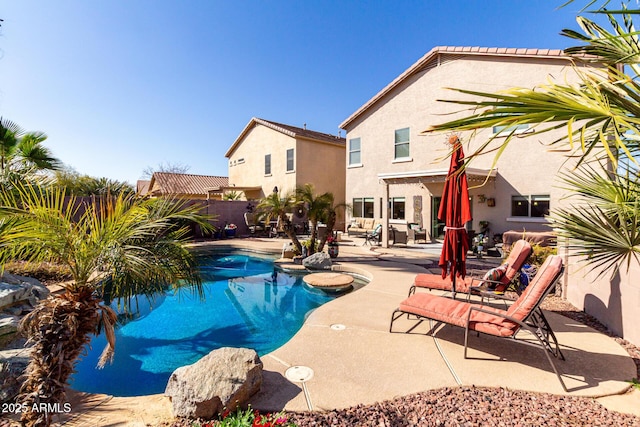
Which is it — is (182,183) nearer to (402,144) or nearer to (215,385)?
(402,144)

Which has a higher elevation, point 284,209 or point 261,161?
point 261,161

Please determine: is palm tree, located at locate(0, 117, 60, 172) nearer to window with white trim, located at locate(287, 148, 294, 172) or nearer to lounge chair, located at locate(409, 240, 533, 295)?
lounge chair, located at locate(409, 240, 533, 295)

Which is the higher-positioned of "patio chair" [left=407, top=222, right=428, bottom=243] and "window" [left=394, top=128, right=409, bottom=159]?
"window" [left=394, top=128, right=409, bottom=159]

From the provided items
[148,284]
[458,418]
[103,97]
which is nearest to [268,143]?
[103,97]

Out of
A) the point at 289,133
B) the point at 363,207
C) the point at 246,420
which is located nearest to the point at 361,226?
the point at 363,207

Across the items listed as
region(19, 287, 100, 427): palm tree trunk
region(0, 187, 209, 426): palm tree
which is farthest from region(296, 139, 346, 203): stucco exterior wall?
region(19, 287, 100, 427): palm tree trunk

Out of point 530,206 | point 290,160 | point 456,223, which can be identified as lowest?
point 456,223

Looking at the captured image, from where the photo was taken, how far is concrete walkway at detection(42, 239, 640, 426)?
10.9 feet

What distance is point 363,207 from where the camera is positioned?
1972 cm

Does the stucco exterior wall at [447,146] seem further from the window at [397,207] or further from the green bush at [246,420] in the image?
the green bush at [246,420]

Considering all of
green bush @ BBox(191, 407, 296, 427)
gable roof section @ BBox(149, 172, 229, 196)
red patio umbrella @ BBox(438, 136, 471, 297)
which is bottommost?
green bush @ BBox(191, 407, 296, 427)

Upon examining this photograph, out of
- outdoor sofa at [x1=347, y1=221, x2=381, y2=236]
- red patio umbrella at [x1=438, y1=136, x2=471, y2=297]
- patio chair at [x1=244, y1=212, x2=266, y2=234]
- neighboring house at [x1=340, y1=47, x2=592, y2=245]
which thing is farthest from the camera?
patio chair at [x1=244, y1=212, x2=266, y2=234]

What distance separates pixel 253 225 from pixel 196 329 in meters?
13.8

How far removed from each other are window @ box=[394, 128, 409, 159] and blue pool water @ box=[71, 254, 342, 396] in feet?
35.2
